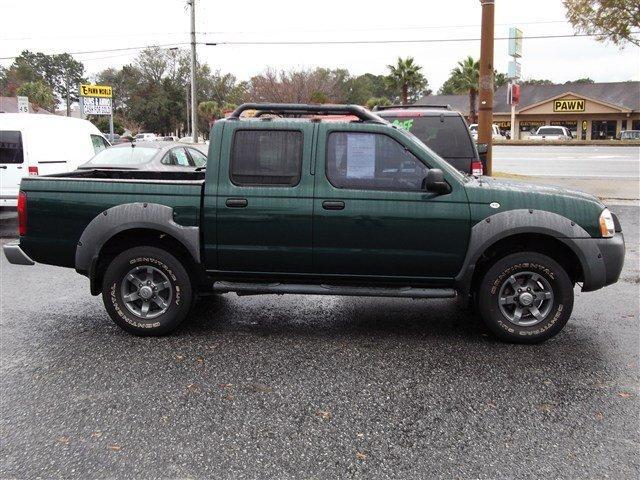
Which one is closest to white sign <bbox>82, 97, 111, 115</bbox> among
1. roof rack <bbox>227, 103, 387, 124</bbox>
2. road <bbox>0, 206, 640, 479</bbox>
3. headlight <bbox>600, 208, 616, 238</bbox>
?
road <bbox>0, 206, 640, 479</bbox>

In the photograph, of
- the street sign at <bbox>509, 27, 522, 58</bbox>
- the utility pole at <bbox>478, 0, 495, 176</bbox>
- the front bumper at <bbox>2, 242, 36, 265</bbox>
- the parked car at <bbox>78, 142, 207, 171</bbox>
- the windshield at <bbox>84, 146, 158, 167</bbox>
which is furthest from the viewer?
the street sign at <bbox>509, 27, 522, 58</bbox>

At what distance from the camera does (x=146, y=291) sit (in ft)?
16.7

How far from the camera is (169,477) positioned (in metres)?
3.04

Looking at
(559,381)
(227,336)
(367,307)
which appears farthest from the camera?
(367,307)

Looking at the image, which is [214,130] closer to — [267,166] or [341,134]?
[267,166]

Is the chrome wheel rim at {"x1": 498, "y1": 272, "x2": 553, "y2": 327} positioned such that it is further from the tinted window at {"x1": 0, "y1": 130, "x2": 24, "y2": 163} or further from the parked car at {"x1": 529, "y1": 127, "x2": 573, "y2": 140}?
the parked car at {"x1": 529, "y1": 127, "x2": 573, "y2": 140}

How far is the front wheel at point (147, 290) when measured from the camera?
506 cm

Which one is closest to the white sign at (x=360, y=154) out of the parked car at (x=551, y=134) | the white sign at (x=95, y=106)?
the white sign at (x=95, y=106)

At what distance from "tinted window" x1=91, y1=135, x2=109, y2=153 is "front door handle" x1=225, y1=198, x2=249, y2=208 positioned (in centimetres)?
934

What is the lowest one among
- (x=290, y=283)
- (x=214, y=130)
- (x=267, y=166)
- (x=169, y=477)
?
(x=169, y=477)

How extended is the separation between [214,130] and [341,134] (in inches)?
43.0

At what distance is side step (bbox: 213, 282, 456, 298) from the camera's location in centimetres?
490

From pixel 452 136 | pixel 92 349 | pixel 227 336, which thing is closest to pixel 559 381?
pixel 227 336

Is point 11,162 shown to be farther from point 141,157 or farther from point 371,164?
point 371,164
